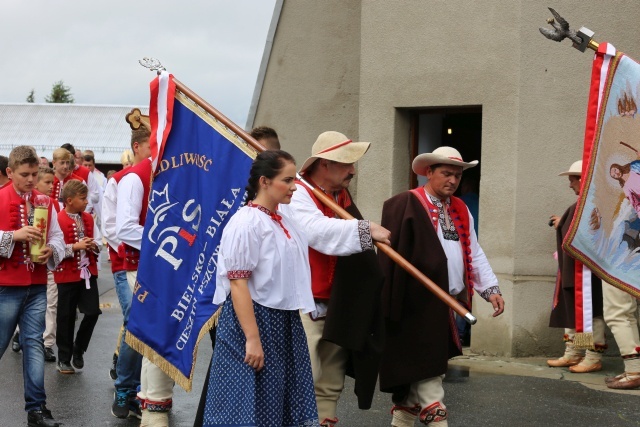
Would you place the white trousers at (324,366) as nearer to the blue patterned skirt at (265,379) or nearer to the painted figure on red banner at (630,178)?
the blue patterned skirt at (265,379)

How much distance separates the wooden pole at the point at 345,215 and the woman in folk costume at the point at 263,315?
0.49m

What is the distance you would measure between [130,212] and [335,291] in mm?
1854

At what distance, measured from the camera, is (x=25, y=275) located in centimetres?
707

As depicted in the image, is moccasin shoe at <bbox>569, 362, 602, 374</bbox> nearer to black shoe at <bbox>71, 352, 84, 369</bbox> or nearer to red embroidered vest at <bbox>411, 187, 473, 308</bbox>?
red embroidered vest at <bbox>411, 187, 473, 308</bbox>

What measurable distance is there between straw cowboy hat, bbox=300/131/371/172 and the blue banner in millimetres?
406

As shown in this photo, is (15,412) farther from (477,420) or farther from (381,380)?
(477,420)

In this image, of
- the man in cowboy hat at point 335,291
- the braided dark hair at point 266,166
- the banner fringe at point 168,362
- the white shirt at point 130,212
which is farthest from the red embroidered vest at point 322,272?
the white shirt at point 130,212

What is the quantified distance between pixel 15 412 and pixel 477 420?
3532 millimetres

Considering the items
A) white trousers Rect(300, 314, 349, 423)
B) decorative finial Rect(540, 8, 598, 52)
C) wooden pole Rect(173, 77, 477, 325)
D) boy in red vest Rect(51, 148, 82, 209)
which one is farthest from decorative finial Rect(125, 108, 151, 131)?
boy in red vest Rect(51, 148, 82, 209)

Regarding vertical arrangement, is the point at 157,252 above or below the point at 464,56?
below

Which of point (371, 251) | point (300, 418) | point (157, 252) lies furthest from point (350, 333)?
point (157, 252)

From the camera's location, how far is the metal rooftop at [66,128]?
132 ft

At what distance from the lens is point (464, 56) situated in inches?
409

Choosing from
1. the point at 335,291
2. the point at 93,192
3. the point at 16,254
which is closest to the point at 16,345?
the point at 93,192
